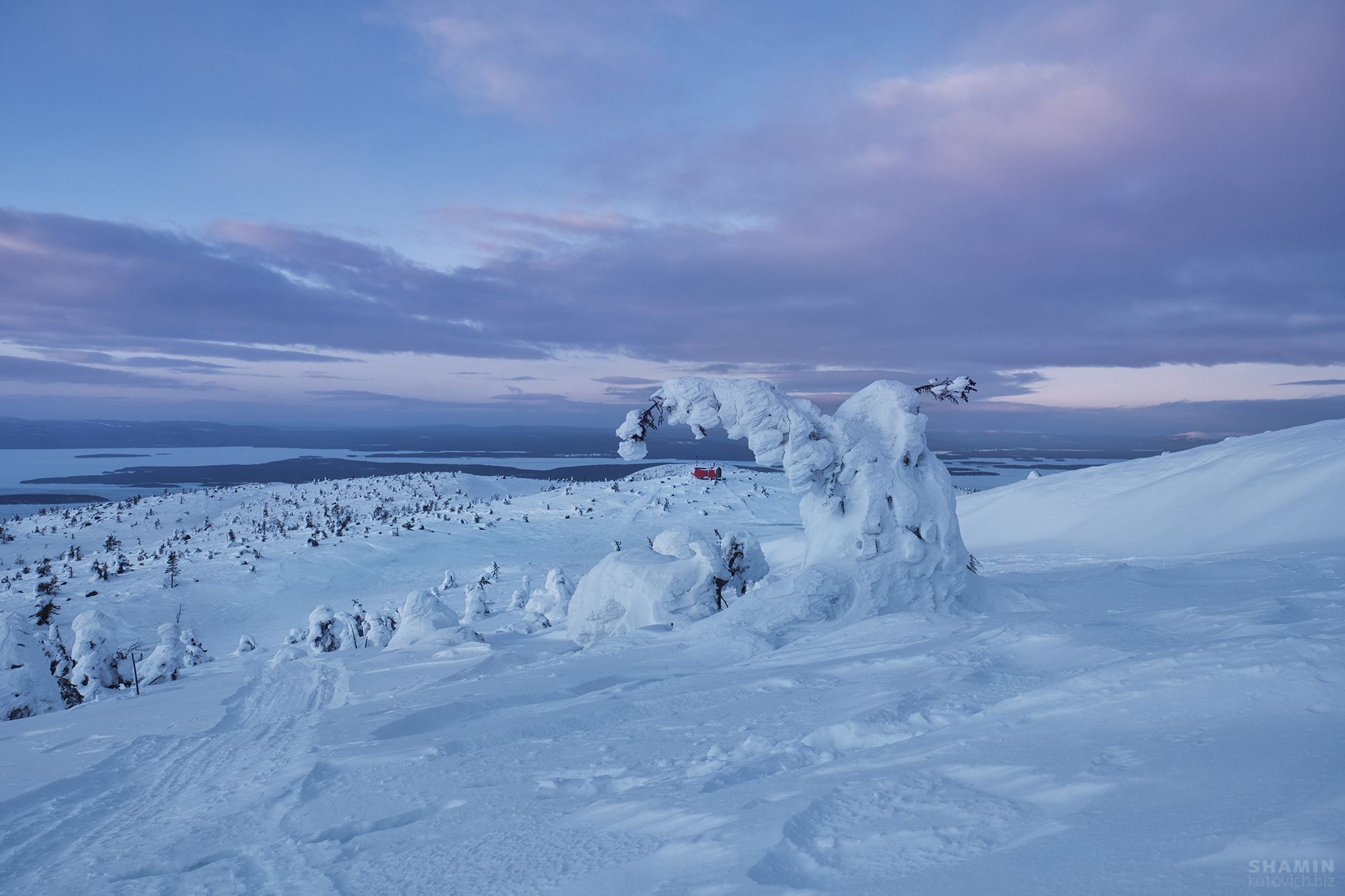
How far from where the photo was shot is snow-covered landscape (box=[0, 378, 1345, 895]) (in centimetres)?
282

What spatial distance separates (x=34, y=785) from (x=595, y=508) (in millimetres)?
35163

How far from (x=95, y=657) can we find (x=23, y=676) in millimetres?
2787

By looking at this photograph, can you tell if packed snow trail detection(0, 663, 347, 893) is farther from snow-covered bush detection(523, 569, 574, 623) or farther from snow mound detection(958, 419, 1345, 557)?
snow mound detection(958, 419, 1345, 557)

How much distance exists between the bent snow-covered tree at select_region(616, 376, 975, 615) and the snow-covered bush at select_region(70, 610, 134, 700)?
12152 millimetres

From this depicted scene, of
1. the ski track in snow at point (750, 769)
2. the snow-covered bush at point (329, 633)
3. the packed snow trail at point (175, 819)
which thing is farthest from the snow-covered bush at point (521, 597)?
the packed snow trail at point (175, 819)

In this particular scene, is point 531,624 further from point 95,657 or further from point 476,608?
point 95,657

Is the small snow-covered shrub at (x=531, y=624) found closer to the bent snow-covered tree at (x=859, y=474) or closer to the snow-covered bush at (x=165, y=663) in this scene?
the snow-covered bush at (x=165, y=663)

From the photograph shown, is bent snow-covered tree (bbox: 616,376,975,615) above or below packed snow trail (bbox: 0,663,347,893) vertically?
above

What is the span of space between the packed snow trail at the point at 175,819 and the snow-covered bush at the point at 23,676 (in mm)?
6892

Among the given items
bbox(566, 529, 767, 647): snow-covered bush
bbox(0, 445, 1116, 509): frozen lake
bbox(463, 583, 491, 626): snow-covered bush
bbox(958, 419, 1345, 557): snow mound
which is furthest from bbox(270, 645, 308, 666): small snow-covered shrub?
bbox(0, 445, 1116, 509): frozen lake

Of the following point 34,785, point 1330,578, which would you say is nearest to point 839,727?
point 34,785

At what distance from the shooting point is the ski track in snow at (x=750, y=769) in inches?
106

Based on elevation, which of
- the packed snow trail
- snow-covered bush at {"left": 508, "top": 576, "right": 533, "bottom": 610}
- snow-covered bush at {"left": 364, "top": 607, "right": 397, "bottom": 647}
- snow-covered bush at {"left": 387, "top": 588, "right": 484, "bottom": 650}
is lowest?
snow-covered bush at {"left": 508, "top": 576, "right": 533, "bottom": 610}

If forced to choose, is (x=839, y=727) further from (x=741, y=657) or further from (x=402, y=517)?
(x=402, y=517)
